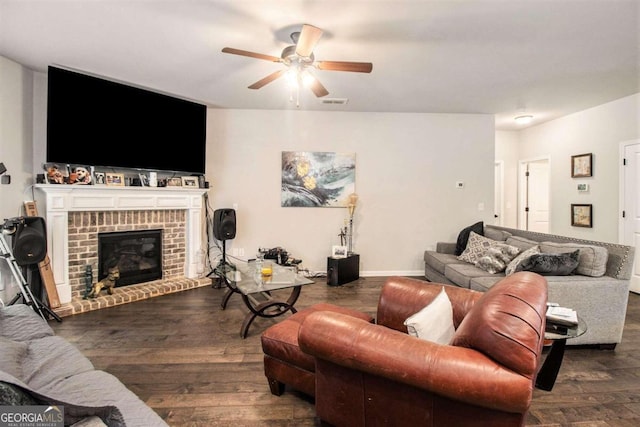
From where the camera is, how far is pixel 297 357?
70.9 inches

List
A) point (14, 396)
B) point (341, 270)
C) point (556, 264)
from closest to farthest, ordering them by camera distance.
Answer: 1. point (14, 396)
2. point (556, 264)
3. point (341, 270)

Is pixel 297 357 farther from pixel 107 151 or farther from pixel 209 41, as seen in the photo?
pixel 107 151

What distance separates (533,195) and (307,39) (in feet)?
18.8

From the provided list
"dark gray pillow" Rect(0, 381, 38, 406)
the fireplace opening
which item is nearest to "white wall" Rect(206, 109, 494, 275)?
the fireplace opening

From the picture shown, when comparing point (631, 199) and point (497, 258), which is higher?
point (631, 199)

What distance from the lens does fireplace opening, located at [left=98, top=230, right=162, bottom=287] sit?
12.8 ft

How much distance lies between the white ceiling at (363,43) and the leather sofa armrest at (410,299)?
1923mm

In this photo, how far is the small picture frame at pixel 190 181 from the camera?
174 inches

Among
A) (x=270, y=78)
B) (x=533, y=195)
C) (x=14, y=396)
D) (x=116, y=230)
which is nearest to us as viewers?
(x=14, y=396)

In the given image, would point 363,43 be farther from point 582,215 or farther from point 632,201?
point 582,215

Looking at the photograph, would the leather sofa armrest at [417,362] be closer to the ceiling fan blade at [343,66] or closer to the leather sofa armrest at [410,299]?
the leather sofa armrest at [410,299]

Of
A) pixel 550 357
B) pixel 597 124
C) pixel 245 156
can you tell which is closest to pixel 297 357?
pixel 550 357

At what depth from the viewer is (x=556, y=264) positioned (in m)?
2.67

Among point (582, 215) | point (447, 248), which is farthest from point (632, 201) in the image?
point (447, 248)
